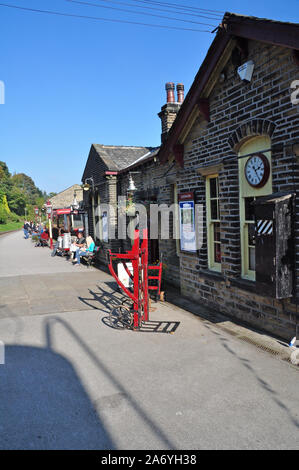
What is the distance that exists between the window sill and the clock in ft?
5.56

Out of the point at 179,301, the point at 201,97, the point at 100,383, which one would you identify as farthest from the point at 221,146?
the point at 100,383

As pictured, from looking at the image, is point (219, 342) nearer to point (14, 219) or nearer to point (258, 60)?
point (258, 60)

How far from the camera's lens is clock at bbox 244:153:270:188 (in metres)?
6.15

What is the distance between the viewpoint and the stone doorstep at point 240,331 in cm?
546

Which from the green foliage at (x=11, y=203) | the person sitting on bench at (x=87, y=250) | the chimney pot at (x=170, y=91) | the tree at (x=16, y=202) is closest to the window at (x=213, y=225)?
the chimney pot at (x=170, y=91)

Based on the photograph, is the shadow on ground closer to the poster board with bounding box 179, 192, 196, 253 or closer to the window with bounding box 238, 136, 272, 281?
the window with bounding box 238, 136, 272, 281

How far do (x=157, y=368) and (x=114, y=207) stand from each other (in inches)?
429

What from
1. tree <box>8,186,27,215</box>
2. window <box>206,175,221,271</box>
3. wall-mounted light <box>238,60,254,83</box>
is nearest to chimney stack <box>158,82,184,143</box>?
window <box>206,175,221,271</box>

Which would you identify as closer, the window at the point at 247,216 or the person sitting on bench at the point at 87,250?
the window at the point at 247,216

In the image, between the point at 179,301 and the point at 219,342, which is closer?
the point at 219,342

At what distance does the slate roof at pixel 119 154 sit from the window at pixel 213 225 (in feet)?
25.7

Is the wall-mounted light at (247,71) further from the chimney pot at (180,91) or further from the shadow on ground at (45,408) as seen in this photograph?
the chimney pot at (180,91)

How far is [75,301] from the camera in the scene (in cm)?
909

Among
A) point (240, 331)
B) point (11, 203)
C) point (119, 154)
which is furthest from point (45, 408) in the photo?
→ point (11, 203)
